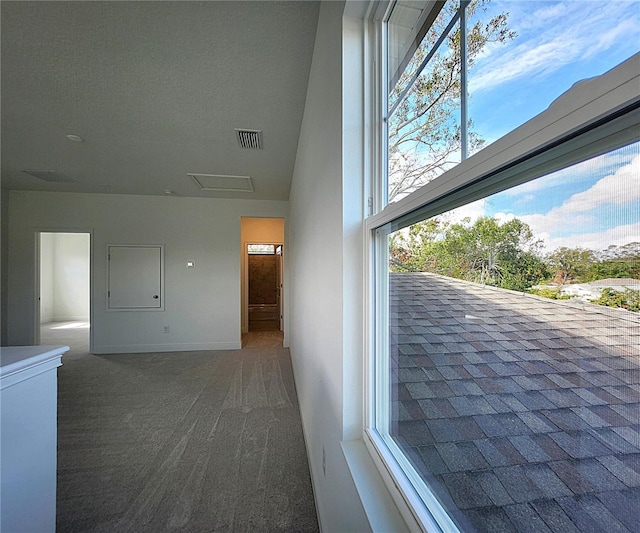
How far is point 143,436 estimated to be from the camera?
7.68ft

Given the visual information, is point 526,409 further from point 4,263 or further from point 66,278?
point 66,278

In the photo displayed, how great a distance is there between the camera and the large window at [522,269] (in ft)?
1.12

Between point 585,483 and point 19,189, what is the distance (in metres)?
6.93

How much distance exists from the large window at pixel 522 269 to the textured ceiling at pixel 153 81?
1.22 meters

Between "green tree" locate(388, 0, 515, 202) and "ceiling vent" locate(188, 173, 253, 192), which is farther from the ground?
"ceiling vent" locate(188, 173, 253, 192)

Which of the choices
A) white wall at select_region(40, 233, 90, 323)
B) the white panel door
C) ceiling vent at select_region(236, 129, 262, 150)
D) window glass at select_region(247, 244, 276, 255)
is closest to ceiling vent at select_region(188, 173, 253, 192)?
ceiling vent at select_region(236, 129, 262, 150)

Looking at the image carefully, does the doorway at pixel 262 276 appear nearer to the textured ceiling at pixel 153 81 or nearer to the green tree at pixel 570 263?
the textured ceiling at pixel 153 81

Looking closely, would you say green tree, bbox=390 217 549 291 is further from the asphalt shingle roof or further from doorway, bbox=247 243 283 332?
doorway, bbox=247 243 283 332

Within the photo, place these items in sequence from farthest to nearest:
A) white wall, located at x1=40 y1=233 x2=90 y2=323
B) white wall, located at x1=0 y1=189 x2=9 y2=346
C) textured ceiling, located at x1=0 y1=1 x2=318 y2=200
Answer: white wall, located at x1=40 y1=233 x2=90 y2=323, white wall, located at x1=0 y1=189 x2=9 y2=346, textured ceiling, located at x1=0 y1=1 x2=318 y2=200

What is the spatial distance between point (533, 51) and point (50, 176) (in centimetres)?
550

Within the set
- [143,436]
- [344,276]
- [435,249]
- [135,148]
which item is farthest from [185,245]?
[435,249]

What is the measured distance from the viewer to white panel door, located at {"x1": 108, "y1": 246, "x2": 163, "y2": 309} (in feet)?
16.0

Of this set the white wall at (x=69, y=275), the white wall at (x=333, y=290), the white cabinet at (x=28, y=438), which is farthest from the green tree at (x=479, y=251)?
the white wall at (x=69, y=275)

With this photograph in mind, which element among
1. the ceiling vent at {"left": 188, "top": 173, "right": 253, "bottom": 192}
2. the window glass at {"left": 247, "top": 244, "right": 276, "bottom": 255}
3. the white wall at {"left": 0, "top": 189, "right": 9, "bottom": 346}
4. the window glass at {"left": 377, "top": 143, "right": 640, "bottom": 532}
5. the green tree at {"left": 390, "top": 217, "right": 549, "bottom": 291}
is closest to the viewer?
the window glass at {"left": 377, "top": 143, "right": 640, "bottom": 532}
